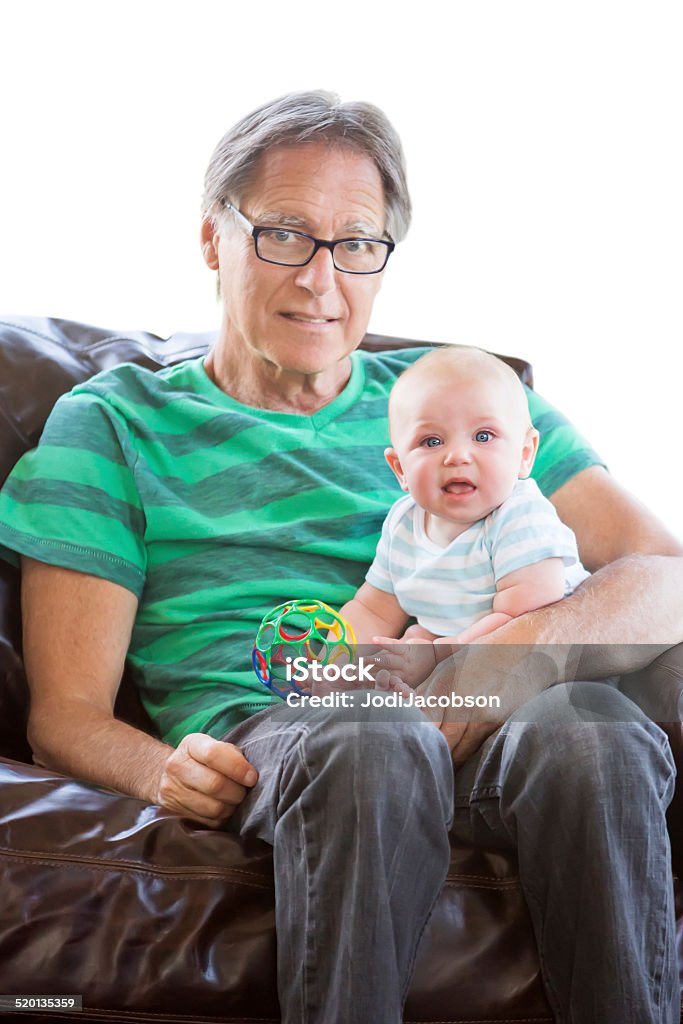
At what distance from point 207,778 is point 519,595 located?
350 mm

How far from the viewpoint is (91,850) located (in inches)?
40.7

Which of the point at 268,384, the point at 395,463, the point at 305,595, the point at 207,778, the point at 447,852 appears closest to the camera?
the point at 447,852

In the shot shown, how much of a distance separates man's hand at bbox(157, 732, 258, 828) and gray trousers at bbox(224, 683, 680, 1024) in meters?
0.05

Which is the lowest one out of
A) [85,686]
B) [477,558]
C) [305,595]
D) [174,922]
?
[174,922]

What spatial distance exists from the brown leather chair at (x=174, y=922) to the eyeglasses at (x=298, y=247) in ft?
2.06

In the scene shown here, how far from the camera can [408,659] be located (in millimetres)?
1039

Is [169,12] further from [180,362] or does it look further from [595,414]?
[595,414]

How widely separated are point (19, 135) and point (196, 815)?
107 centimetres

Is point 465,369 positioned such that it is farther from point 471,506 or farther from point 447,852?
point 447,852

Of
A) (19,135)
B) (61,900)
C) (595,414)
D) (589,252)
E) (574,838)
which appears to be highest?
(19,135)

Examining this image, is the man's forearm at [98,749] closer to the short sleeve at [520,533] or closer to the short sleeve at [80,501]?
the short sleeve at [80,501]

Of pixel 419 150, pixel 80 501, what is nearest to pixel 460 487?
pixel 80 501

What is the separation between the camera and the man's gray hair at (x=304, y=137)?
1.31 metres

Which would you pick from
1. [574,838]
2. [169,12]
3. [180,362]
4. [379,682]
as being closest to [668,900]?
[574,838]
